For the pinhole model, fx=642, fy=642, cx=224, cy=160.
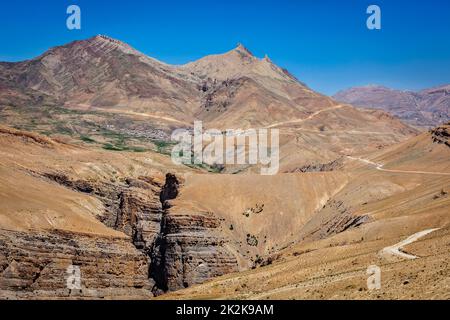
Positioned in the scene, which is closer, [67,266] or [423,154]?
[67,266]

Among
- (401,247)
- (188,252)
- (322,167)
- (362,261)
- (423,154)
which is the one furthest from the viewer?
(322,167)

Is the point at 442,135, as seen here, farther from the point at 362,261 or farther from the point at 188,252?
the point at 362,261

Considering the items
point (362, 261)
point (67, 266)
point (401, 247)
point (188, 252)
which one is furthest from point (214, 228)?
point (362, 261)

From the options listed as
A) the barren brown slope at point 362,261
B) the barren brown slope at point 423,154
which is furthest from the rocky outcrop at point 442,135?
the barren brown slope at point 362,261

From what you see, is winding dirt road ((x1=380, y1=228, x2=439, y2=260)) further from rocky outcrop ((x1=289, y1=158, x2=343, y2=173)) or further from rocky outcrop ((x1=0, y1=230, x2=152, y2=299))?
rocky outcrop ((x1=289, y1=158, x2=343, y2=173))

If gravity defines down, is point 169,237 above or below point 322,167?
below

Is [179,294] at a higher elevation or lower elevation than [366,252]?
lower

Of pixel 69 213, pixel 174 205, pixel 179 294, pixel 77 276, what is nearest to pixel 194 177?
pixel 174 205

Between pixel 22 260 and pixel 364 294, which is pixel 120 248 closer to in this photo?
pixel 22 260

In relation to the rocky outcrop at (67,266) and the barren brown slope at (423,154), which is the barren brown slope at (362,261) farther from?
the barren brown slope at (423,154)
